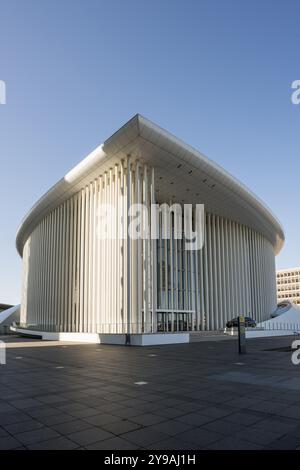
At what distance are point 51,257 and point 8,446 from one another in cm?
3661

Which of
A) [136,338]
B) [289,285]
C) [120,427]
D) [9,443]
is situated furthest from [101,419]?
[289,285]

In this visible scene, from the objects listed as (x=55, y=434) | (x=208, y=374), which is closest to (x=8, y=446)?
(x=55, y=434)

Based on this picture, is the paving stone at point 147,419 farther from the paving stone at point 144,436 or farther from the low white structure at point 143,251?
the low white structure at point 143,251

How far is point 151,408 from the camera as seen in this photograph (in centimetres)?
592

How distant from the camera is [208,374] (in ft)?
31.5

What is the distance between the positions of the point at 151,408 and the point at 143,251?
758 inches

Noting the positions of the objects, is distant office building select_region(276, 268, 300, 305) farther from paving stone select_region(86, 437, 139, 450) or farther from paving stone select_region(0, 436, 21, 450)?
paving stone select_region(0, 436, 21, 450)

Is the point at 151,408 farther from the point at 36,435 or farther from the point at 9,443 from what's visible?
the point at 9,443

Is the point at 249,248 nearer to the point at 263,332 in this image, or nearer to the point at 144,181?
the point at 263,332

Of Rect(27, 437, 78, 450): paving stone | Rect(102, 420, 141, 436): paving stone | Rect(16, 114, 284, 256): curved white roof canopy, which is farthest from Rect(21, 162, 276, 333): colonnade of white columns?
Rect(27, 437, 78, 450): paving stone

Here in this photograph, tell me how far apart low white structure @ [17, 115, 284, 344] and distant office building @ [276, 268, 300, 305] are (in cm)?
6959

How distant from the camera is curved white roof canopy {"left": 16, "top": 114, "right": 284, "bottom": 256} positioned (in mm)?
23453
